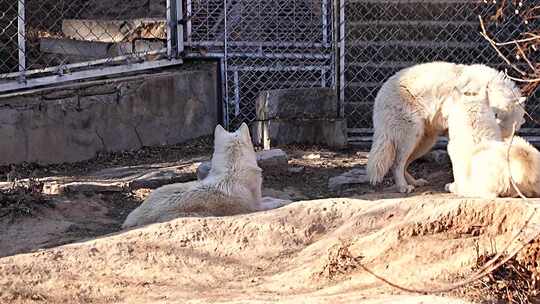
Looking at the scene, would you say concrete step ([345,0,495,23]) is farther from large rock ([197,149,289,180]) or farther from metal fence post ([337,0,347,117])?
large rock ([197,149,289,180])

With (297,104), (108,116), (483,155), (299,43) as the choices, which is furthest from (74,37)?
(483,155)

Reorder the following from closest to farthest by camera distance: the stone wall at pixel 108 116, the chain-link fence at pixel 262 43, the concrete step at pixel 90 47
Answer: the stone wall at pixel 108 116 → the chain-link fence at pixel 262 43 → the concrete step at pixel 90 47

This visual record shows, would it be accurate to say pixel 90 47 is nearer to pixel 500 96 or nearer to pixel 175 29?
pixel 175 29

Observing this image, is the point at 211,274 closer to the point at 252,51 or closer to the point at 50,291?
the point at 50,291

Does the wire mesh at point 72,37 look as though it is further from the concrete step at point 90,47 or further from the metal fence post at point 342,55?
the metal fence post at point 342,55

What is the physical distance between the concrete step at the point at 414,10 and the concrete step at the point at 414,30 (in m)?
0.07

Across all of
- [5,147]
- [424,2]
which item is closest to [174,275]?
[5,147]

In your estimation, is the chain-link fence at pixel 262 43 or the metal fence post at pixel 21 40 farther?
the chain-link fence at pixel 262 43

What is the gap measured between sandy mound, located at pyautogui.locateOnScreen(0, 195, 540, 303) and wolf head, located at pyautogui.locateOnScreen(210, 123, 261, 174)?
96cm

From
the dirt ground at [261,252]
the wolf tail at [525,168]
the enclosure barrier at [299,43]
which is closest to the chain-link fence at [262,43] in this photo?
the enclosure barrier at [299,43]

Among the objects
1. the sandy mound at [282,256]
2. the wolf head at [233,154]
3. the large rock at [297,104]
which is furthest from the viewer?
the large rock at [297,104]

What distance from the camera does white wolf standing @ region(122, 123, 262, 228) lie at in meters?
6.39

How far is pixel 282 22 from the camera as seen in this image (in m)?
10.0

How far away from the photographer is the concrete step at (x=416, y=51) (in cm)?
990
